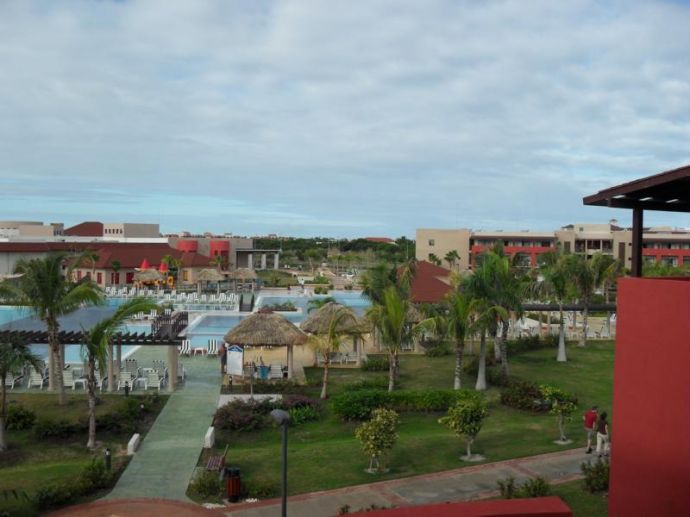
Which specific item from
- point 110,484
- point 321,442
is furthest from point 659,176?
point 110,484

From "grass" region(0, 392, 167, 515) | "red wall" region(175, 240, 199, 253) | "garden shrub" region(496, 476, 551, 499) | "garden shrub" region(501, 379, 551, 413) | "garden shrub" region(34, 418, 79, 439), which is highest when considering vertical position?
"red wall" region(175, 240, 199, 253)

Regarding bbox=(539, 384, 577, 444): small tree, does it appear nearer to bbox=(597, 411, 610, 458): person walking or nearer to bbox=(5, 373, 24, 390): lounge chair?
bbox=(597, 411, 610, 458): person walking

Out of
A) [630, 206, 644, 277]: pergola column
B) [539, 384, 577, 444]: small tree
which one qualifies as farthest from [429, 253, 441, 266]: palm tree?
[630, 206, 644, 277]: pergola column

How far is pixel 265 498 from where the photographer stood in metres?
11.5

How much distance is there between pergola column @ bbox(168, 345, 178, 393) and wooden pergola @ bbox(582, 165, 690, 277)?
14152 mm

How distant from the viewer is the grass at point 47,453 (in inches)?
475

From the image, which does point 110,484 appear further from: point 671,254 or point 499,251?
point 671,254

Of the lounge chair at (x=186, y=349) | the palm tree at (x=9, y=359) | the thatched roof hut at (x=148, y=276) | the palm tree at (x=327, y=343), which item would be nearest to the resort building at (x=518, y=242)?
the thatched roof hut at (x=148, y=276)

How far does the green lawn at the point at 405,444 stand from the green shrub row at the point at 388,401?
0.89ft

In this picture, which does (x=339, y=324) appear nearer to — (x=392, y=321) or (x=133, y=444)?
(x=392, y=321)

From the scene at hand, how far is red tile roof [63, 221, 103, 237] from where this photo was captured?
92.2m

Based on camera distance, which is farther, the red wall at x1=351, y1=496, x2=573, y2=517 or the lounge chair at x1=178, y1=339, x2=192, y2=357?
the lounge chair at x1=178, y1=339, x2=192, y2=357

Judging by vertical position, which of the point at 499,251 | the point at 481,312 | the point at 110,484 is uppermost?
the point at 499,251

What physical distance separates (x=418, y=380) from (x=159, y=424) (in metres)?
9.02
